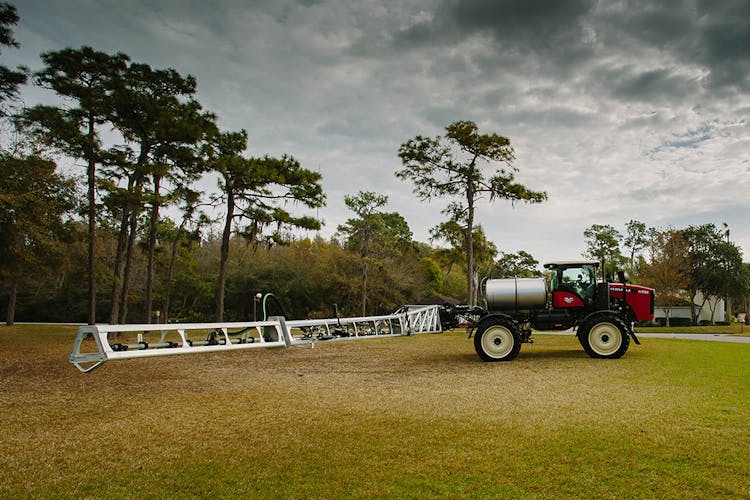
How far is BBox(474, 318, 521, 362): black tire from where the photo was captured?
11633 millimetres

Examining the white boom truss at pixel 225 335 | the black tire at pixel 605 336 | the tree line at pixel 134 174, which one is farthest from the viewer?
the tree line at pixel 134 174

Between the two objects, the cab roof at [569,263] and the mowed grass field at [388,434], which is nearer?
the mowed grass field at [388,434]

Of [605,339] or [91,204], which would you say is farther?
[91,204]

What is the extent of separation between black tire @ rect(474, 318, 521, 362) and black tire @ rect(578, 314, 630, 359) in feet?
5.56

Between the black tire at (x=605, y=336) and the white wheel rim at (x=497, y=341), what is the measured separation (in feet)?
5.92

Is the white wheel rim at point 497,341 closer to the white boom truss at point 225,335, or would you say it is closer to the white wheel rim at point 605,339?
the white wheel rim at point 605,339

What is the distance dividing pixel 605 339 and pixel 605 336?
0.08 metres

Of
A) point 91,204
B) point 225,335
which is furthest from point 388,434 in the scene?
point 91,204

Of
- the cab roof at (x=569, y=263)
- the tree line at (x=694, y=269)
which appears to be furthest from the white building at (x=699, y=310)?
the cab roof at (x=569, y=263)

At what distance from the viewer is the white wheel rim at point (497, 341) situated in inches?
460

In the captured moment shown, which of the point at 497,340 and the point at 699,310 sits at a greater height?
the point at 699,310

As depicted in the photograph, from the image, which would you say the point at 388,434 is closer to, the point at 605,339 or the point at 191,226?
the point at 605,339

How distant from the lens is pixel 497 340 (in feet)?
38.7

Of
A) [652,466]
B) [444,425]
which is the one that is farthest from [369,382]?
[652,466]
